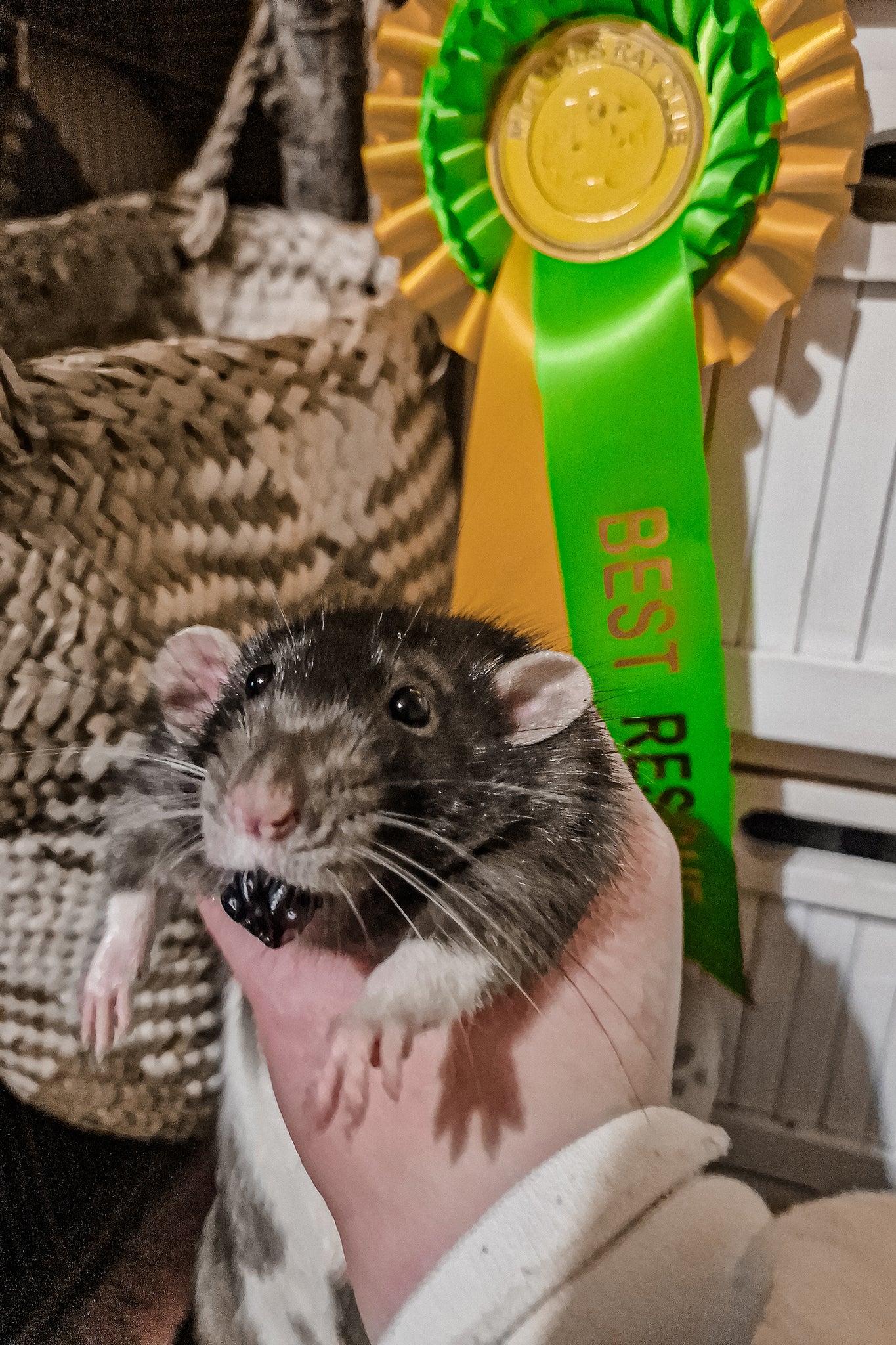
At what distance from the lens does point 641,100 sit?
0.57m

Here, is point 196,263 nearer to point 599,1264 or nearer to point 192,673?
point 192,673

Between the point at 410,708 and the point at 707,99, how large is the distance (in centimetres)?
47

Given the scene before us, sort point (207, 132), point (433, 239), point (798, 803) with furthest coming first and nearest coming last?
point (798, 803), point (433, 239), point (207, 132)

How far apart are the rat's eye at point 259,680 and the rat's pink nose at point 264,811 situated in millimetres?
88

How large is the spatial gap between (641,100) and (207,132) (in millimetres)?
288

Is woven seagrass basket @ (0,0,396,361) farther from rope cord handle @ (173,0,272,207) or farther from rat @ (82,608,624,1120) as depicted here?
rat @ (82,608,624,1120)

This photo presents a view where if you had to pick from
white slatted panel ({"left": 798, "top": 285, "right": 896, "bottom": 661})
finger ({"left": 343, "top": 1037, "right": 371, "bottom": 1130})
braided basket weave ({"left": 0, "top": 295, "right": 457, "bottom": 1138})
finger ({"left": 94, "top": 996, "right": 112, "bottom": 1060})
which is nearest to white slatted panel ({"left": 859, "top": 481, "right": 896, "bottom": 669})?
white slatted panel ({"left": 798, "top": 285, "right": 896, "bottom": 661})

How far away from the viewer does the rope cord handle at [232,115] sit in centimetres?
54

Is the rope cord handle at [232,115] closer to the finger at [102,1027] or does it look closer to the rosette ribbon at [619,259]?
the rosette ribbon at [619,259]

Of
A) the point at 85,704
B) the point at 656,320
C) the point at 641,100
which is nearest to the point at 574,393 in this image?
the point at 656,320

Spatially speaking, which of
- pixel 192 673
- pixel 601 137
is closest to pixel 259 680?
pixel 192 673

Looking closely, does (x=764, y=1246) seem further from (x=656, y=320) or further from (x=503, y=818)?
(x=656, y=320)

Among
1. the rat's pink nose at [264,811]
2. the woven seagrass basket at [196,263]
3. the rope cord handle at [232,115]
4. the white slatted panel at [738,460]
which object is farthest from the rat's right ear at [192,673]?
the white slatted panel at [738,460]

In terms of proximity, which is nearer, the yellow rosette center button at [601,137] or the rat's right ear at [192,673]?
the rat's right ear at [192,673]
